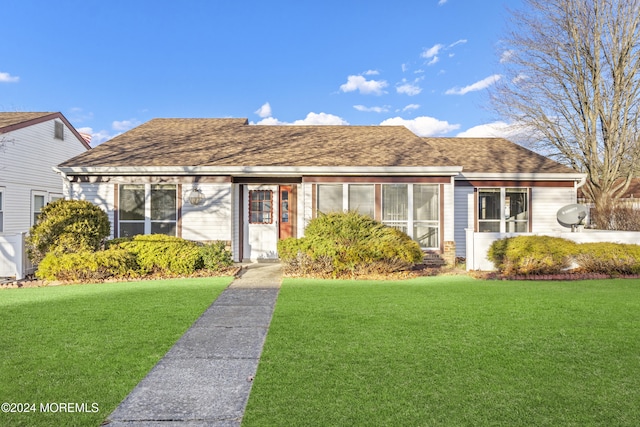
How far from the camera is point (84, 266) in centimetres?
845

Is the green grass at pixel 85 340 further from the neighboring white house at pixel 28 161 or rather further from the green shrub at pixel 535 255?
the neighboring white house at pixel 28 161

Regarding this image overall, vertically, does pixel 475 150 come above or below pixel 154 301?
above

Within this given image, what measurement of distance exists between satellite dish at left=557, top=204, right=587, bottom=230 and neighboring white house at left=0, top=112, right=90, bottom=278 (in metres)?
18.5

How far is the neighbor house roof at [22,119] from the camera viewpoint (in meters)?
14.7

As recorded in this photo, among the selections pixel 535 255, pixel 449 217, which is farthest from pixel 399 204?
pixel 535 255

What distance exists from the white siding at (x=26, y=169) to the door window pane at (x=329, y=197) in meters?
12.5

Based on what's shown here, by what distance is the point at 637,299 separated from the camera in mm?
6402

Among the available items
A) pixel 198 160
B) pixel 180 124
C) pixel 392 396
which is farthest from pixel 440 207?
pixel 180 124

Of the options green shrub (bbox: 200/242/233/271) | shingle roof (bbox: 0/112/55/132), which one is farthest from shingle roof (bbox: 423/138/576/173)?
shingle roof (bbox: 0/112/55/132)

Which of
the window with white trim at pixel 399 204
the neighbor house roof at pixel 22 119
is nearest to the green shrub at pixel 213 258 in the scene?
the window with white trim at pixel 399 204

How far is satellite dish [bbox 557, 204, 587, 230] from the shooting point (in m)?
10.8

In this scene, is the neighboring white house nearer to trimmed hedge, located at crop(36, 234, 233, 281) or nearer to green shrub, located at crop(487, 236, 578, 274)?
trimmed hedge, located at crop(36, 234, 233, 281)

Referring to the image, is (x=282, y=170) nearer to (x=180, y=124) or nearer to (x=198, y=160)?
(x=198, y=160)

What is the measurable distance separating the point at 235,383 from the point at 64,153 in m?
20.0
